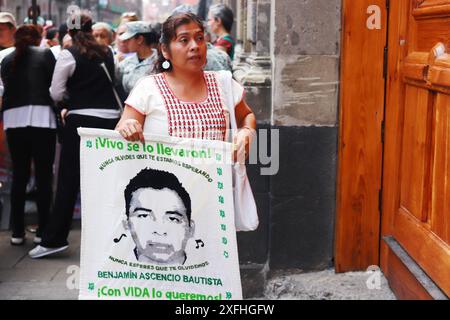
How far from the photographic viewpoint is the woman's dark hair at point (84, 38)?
6.48 meters

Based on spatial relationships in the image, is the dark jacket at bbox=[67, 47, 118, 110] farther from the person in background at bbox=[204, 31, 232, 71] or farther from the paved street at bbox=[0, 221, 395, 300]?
the paved street at bbox=[0, 221, 395, 300]

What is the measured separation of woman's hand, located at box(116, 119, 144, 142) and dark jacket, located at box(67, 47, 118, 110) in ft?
10.4

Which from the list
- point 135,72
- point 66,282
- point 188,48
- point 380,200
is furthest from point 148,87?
point 135,72

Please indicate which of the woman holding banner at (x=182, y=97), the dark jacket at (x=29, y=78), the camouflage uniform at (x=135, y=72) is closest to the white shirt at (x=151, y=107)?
the woman holding banner at (x=182, y=97)

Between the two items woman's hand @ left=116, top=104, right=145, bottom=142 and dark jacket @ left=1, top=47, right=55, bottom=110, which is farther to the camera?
dark jacket @ left=1, top=47, right=55, bottom=110

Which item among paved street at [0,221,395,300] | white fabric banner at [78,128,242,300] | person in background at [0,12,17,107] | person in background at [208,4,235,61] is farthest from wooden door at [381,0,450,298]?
person in background at [0,12,17,107]

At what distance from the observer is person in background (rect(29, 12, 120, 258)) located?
6.45m

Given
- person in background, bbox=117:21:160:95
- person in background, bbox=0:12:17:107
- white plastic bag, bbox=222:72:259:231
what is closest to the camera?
white plastic bag, bbox=222:72:259:231

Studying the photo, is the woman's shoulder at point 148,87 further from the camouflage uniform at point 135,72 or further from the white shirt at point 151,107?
the camouflage uniform at point 135,72

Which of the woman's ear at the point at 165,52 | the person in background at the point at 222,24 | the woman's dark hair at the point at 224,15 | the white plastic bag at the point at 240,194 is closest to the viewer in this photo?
the white plastic bag at the point at 240,194

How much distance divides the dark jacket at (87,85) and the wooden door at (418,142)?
260 centimetres

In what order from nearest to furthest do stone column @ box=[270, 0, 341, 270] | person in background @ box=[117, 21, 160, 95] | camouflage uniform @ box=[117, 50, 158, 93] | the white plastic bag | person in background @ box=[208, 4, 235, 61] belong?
the white plastic bag
stone column @ box=[270, 0, 341, 270]
camouflage uniform @ box=[117, 50, 158, 93]
person in background @ box=[117, 21, 160, 95]
person in background @ box=[208, 4, 235, 61]

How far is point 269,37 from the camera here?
16.9 ft

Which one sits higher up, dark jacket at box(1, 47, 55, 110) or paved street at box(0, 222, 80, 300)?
dark jacket at box(1, 47, 55, 110)
